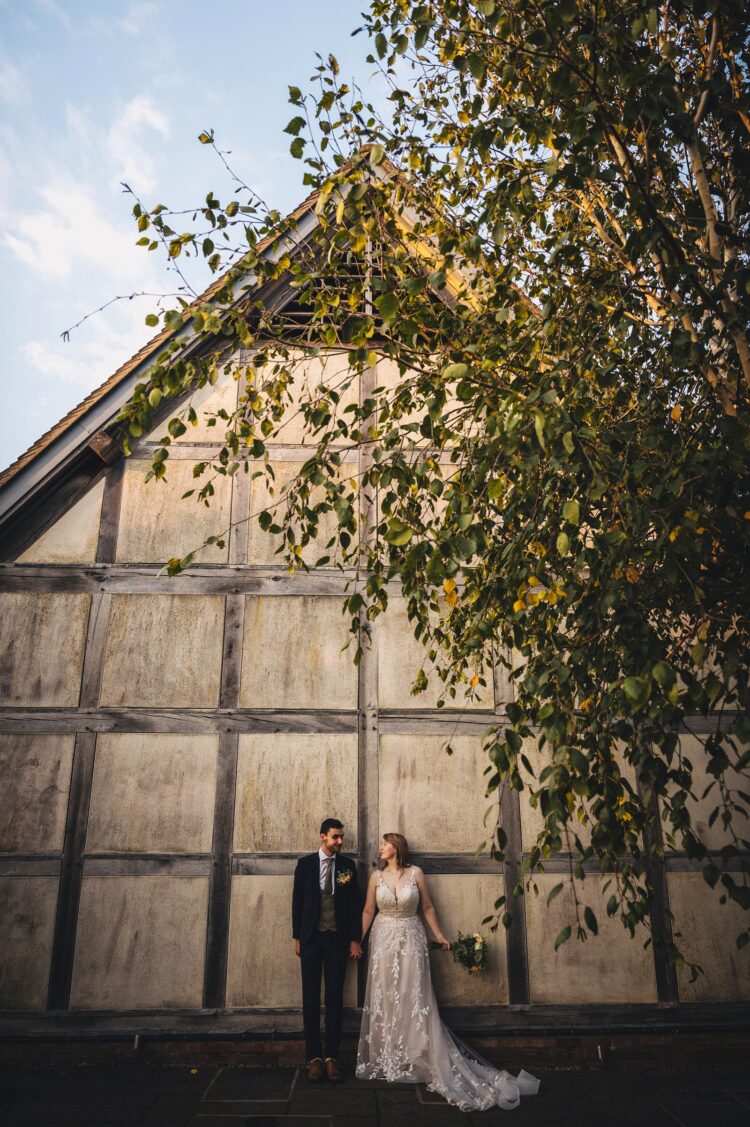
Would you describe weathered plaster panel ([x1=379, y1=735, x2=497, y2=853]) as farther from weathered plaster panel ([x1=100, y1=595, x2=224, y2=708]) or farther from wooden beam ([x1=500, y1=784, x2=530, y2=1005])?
weathered plaster panel ([x1=100, y1=595, x2=224, y2=708])

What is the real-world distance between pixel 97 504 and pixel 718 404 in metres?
5.15

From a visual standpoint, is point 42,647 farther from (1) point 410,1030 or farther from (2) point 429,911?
(1) point 410,1030

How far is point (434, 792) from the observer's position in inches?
247

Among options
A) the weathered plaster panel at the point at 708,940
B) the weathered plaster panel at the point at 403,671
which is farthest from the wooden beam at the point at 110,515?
the weathered plaster panel at the point at 708,940

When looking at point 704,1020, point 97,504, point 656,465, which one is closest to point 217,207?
point 656,465

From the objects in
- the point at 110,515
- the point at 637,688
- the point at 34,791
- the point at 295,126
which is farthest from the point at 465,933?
the point at 295,126

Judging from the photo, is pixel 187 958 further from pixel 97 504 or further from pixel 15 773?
pixel 97 504

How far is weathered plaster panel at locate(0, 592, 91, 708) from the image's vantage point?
634 centimetres

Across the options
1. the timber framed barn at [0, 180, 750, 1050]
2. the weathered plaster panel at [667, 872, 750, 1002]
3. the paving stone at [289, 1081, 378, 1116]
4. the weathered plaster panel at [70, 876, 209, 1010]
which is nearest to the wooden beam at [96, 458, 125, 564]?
the timber framed barn at [0, 180, 750, 1050]

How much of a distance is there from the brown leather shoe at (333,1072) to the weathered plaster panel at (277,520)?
3.69 metres

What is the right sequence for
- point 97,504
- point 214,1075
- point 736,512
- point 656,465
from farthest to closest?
1. point 97,504
2. point 214,1075
3. point 736,512
4. point 656,465

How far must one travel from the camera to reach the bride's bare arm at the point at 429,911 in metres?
5.80

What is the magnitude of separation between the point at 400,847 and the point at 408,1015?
1142mm

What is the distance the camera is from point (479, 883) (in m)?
6.08
